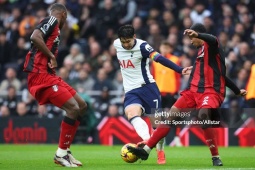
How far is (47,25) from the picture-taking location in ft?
37.0

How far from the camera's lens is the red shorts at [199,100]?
36.2 feet

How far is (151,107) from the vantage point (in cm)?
1226

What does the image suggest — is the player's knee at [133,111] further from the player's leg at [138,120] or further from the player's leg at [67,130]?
the player's leg at [67,130]

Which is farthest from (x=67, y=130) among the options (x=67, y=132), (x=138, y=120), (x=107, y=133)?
(x=107, y=133)

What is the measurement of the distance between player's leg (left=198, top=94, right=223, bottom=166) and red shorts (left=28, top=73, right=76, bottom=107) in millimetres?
2059

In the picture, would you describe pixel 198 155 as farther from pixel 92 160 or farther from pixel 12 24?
pixel 12 24

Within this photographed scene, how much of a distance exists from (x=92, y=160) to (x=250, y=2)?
10.3 metres

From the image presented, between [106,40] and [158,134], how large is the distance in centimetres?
1150

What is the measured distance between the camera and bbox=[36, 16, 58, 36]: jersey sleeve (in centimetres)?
1123

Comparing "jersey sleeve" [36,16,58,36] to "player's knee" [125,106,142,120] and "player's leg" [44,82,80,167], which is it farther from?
"player's knee" [125,106,142,120]

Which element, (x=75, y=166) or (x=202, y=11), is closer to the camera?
(x=75, y=166)

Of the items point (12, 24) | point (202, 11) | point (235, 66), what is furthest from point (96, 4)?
point (235, 66)

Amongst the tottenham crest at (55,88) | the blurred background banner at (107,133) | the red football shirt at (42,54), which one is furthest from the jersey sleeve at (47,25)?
the blurred background banner at (107,133)

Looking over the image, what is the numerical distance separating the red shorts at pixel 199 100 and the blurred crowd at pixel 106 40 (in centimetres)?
715
